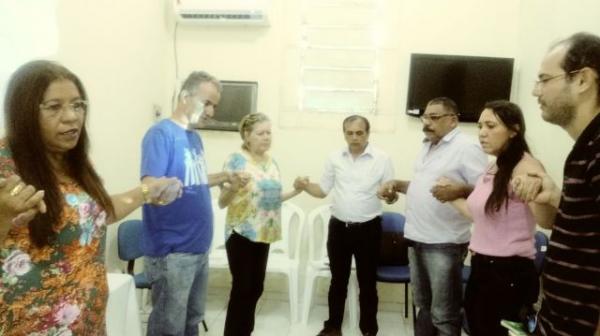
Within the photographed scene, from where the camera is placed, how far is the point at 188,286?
2.05 metres

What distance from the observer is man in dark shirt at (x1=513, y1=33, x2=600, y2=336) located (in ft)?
3.70

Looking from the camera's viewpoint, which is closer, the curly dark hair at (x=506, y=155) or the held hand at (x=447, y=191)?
the curly dark hair at (x=506, y=155)

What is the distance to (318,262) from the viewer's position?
3469 millimetres

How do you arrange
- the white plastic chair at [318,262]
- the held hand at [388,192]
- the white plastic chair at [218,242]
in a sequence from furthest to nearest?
1. the white plastic chair at [218,242]
2. the white plastic chair at [318,262]
3. the held hand at [388,192]

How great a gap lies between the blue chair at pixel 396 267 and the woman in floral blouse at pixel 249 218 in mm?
1008

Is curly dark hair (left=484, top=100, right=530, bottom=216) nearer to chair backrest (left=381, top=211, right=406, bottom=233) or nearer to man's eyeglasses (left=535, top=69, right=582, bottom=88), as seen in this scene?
man's eyeglasses (left=535, top=69, right=582, bottom=88)

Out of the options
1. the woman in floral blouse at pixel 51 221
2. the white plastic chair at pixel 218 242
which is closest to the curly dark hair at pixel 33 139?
the woman in floral blouse at pixel 51 221

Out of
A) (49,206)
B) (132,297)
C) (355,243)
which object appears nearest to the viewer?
(49,206)

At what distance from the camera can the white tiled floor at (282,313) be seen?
3.26m

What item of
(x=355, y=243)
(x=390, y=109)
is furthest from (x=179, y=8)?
(x=355, y=243)

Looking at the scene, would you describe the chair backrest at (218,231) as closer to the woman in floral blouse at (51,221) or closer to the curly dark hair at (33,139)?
the woman in floral blouse at (51,221)

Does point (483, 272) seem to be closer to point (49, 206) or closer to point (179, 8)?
point (49, 206)

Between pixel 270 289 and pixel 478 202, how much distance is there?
92.3 inches

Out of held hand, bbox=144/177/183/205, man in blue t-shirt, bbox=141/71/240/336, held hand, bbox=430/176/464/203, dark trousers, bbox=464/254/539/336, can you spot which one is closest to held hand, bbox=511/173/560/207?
dark trousers, bbox=464/254/539/336
